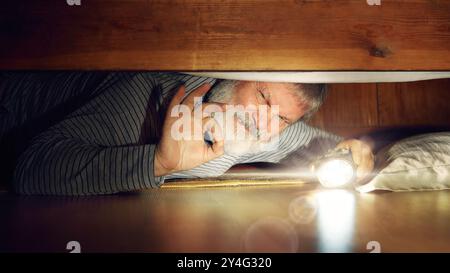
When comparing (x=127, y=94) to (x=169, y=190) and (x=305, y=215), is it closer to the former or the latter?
(x=169, y=190)

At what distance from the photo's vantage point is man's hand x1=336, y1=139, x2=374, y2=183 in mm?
1733

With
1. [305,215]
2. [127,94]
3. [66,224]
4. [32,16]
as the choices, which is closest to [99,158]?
[127,94]

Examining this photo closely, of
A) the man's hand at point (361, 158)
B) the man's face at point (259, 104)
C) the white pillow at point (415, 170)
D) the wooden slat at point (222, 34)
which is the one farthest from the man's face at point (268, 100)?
the wooden slat at point (222, 34)

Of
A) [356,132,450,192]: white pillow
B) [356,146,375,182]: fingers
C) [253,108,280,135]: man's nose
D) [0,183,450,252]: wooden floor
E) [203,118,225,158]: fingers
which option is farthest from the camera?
[253,108,280,135]: man's nose

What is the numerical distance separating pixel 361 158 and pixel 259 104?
70 cm

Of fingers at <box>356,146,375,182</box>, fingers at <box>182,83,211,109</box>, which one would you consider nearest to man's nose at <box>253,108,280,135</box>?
fingers at <box>182,83,211,109</box>

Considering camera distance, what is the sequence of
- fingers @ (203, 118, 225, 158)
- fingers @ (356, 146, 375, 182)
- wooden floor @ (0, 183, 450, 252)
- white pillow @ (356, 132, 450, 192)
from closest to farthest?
wooden floor @ (0, 183, 450, 252)
white pillow @ (356, 132, 450, 192)
fingers @ (356, 146, 375, 182)
fingers @ (203, 118, 225, 158)

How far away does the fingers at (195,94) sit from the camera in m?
1.97

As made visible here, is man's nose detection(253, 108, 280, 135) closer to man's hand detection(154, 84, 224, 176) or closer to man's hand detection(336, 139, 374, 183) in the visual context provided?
man's hand detection(154, 84, 224, 176)

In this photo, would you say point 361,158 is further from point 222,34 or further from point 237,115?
point 222,34

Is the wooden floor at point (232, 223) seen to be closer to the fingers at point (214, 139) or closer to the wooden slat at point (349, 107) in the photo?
the fingers at point (214, 139)

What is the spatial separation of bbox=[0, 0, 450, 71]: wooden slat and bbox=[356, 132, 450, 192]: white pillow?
55cm
